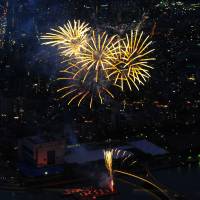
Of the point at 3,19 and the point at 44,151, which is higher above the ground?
the point at 3,19

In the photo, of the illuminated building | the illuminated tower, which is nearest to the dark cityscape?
the illuminated building

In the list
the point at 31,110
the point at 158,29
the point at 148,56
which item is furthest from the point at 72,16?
the point at 31,110

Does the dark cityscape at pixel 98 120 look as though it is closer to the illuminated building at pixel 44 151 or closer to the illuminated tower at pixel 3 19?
the illuminated building at pixel 44 151

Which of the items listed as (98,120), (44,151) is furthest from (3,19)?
(44,151)

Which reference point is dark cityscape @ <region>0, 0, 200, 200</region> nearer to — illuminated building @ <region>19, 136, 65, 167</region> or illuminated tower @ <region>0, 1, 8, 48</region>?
illuminated building @ <region>19, 136, 65, 167</region>

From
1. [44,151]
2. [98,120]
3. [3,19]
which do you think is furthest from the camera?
[3,19]

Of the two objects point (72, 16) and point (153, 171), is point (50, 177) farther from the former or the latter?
point (72, 16)

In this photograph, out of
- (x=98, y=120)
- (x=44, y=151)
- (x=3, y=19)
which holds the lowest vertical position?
(x=44, y=151)

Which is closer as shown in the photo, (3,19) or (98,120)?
(98,120)

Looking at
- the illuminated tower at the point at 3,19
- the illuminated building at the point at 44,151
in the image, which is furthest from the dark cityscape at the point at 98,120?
the illuminated tower at the point at 3,19

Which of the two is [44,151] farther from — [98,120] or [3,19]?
[3,19]
